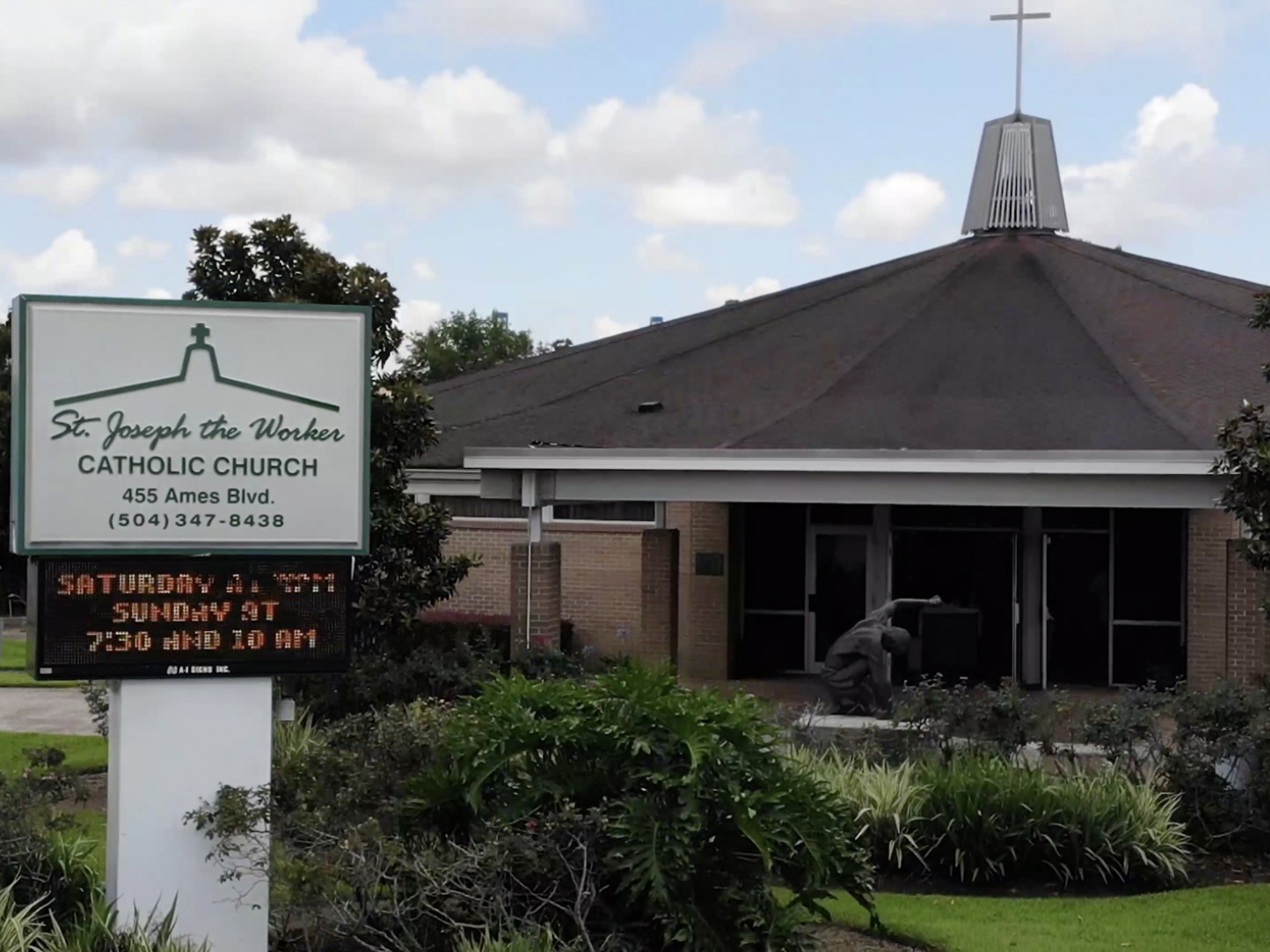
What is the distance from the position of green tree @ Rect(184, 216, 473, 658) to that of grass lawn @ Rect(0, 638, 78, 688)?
259 inches

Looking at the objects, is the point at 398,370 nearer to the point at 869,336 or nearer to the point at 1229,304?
the point at 869,336

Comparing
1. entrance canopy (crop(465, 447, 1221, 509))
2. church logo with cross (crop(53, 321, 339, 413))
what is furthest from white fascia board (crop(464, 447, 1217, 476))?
church logo with cross (crop(53, 321, 339, 413))

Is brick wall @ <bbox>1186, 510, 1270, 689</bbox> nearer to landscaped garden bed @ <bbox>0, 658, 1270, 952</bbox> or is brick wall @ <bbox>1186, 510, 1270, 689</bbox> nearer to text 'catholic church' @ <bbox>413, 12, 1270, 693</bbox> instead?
text 'catholic church' @ <bbox>413, 12, 1270, 693</bbox>

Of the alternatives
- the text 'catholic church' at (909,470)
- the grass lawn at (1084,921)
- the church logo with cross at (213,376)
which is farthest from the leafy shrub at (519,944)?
the text 'catholic church' at (909,470)

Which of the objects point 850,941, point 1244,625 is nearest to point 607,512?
point 1244,625

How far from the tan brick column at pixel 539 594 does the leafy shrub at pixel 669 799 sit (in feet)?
38.7

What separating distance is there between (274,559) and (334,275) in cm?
639

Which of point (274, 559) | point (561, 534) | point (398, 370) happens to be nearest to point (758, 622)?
point (561, 534)

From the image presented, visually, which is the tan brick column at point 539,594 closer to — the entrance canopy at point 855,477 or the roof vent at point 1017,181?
the entrance canopy at point 855,477

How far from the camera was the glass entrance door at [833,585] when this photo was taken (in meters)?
23.8

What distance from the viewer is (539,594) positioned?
66.0 feet

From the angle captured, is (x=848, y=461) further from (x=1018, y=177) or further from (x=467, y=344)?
(x=467, y=344)

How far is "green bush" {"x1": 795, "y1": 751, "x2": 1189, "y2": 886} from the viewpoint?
10602mm

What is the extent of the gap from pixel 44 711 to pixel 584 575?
916cm
